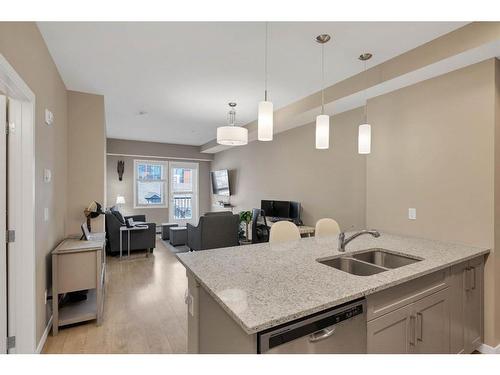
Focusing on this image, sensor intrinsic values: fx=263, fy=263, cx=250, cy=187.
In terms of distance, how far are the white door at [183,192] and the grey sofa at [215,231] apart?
3679mm

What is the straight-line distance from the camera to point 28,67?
1.89 meters

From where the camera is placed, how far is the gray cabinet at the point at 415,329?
140cm

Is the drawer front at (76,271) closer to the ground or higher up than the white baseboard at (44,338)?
higher up

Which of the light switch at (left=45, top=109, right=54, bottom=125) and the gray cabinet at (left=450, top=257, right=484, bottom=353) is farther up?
the light switch at (left=45, top=109, right=54, bottom=125)

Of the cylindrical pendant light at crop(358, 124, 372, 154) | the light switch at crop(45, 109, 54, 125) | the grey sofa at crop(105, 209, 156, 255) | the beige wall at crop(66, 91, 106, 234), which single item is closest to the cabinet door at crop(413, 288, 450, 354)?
the cylindrical pendant light at crop(358, 124, 372, 154)

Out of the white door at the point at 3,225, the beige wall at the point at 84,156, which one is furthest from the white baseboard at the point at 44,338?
the beige wall at the point at 84,156

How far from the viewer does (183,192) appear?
27.7 ft

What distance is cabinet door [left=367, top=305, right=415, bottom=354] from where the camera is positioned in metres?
1.37

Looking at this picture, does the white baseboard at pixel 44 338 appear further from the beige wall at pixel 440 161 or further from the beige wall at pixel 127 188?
the beige wall at pixel 127 188

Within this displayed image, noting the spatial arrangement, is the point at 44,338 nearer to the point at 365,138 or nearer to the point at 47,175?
the point at 47,175

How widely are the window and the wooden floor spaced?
3.76 meters

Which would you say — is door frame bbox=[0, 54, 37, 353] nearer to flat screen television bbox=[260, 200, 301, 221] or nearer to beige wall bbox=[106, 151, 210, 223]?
flat screen television bbox=[260, 200, 301, 221]

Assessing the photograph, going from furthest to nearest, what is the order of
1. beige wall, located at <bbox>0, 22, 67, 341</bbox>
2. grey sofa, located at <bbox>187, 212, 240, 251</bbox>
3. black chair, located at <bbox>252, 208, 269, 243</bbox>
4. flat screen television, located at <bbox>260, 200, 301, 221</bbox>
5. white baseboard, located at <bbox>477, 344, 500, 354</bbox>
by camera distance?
black chair, located at <bbox>252, 208, 269, 243</bbox> < flat screen television, located at <bbox>260, 200, 301, 221</bbox> < grey sofa, located at <bbox>187, 212, 240, 251</bbox> < white baseboard, located at <bbox>477, 344, 500, 354</bbox> < beige wall, located at <bbox>0, 22, 67, 341</bbox>
